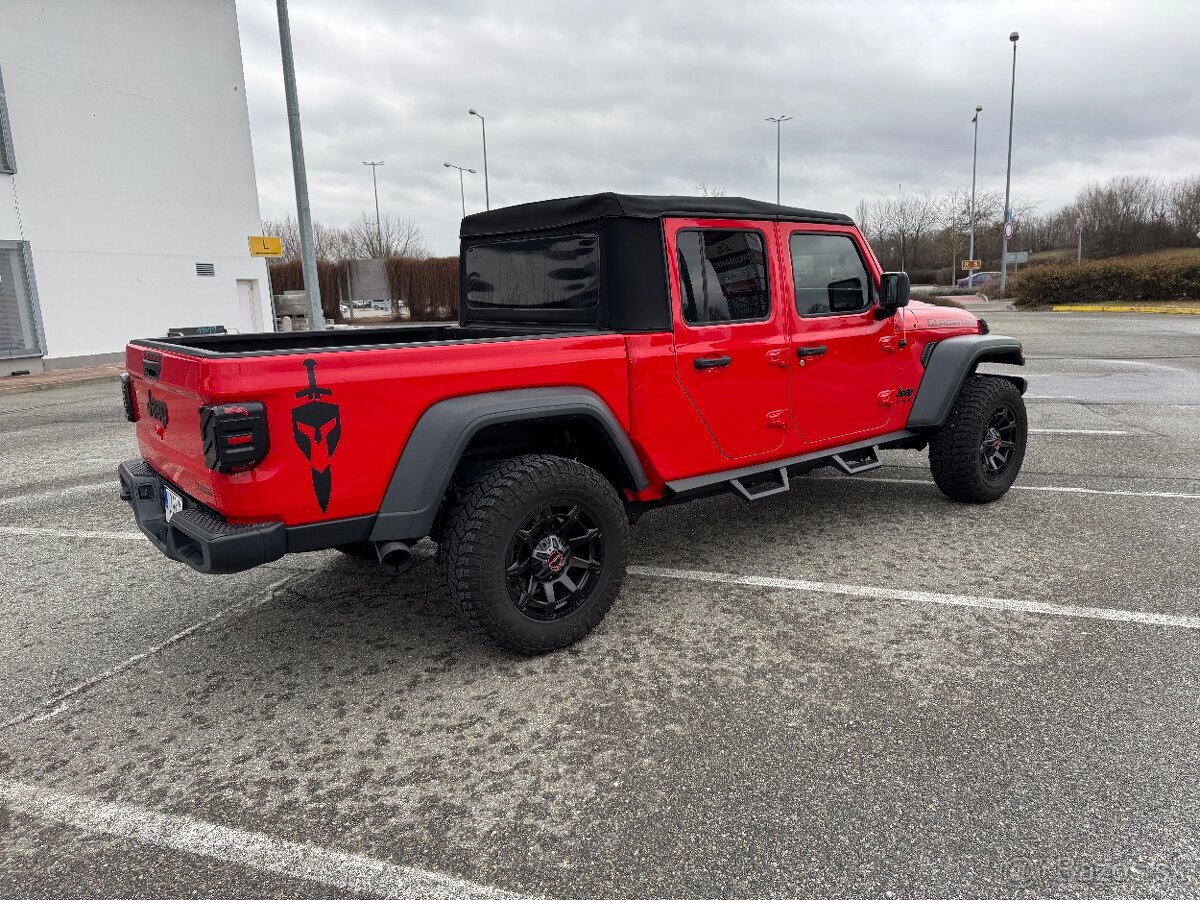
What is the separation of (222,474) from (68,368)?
16646 millimetres

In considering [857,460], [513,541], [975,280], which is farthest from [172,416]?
[975,280]

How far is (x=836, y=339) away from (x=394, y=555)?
2615 mm

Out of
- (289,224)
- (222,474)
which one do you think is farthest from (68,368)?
(289,224)

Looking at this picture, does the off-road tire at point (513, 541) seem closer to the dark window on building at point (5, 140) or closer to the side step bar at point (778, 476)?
the side step bar at point (778, 476)

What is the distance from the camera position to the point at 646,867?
212cm

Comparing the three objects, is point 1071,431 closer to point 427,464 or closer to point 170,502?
point 427,464

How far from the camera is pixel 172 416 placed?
3012 millimetres

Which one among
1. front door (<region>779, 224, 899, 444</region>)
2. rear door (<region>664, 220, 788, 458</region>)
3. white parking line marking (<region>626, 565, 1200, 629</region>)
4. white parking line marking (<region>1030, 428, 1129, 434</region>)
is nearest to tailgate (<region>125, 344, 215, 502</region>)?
rear door (<region>664, 220, 788, 458</region>)

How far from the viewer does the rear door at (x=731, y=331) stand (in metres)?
3.68

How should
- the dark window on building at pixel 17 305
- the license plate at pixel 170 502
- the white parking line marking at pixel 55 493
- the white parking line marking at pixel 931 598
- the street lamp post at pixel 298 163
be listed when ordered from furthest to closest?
the dark window on building at pixel 17 305 < the street lamp post at pixel 298 163 < the white parking line marking at pixel 55 493 < the white parking line marking at pixel 931 598 < the license plate at pixel 170 502

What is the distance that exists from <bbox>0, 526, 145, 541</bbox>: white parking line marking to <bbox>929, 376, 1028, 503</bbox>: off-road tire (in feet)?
16.7

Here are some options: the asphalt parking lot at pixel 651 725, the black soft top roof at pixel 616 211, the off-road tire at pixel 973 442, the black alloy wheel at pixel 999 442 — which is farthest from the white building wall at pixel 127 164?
the black alloy wheel at pixel 999 442

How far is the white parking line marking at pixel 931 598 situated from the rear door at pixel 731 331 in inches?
26.1

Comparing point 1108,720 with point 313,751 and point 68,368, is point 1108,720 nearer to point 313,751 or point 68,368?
point 313,751
